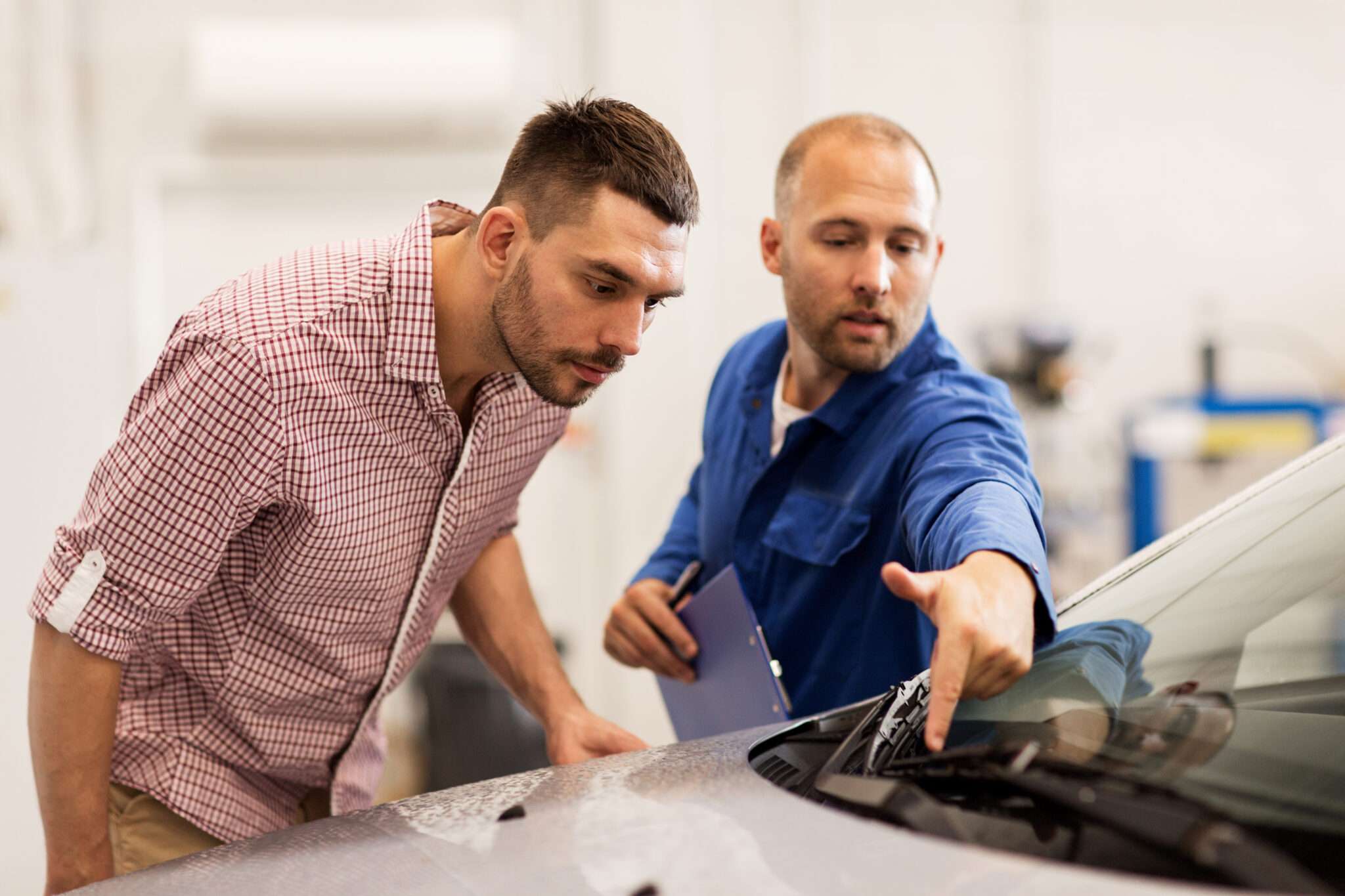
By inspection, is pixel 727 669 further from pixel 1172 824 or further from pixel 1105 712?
pixel 1172 824

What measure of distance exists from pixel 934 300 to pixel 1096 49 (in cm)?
115

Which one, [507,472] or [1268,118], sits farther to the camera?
[1268,118]

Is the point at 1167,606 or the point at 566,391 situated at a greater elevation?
the point at 566,391

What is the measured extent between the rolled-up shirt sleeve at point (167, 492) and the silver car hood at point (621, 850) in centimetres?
32

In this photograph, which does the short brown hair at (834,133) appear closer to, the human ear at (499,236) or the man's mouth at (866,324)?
the man's mouth at (866,324)

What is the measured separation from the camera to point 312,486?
131cm

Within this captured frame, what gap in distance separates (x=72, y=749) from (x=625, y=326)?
750 millimetres

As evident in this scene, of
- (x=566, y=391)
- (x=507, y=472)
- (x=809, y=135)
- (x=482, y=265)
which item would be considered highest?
(x=809, y=135)

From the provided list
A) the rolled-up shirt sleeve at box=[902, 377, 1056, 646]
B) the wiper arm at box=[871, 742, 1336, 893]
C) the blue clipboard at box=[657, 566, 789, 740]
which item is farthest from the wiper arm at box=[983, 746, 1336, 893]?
the blue clipboard at box=[657, 566, 789, 740]

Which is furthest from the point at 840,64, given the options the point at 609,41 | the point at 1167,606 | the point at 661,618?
the point at 1167,606

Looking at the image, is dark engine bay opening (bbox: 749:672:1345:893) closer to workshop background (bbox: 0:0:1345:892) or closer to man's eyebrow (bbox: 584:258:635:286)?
man's eyebrow (bbox: 584:258:635:286)

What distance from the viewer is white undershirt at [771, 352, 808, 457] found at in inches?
67.2

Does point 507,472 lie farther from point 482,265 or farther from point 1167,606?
point 1167,606

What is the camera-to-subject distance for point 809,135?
5.49ft
